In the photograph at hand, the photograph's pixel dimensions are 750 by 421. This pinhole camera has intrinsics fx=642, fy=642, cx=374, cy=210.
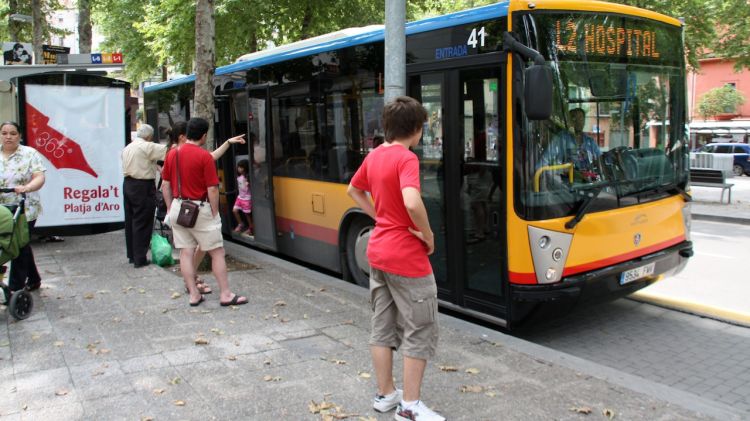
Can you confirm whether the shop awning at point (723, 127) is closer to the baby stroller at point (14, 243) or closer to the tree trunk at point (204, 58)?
the tree trunk at point (204, 58)

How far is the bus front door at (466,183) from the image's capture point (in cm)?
534

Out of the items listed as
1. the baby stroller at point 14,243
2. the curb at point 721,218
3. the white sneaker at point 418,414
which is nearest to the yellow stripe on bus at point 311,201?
the baby stroller at point 14,243

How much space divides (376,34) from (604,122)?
2528 mm

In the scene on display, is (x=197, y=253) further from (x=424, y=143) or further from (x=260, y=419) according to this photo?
(x=260, y=419)

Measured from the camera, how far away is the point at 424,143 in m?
6.07

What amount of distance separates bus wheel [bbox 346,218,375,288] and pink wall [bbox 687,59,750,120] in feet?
137

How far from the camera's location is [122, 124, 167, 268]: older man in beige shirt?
307 inches

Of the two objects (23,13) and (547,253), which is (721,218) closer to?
(547,253)

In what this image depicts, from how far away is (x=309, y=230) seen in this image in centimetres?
808

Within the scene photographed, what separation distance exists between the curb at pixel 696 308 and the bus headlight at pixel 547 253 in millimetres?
2284

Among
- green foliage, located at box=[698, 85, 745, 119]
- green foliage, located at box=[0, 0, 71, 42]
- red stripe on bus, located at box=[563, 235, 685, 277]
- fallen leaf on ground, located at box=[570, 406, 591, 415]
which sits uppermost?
green foliage, located at box=[0, 0, 71, 42]

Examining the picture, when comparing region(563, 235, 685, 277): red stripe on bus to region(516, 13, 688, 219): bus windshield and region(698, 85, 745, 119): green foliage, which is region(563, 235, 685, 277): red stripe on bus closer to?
region(516, 13, 688, 219): bus windshield

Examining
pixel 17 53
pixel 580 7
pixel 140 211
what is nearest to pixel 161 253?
pixel 140 211

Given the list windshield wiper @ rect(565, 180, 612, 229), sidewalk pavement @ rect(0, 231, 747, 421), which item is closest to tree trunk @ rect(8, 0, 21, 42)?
sidewalk pavement @ rect(0, 231, 747, 421)
